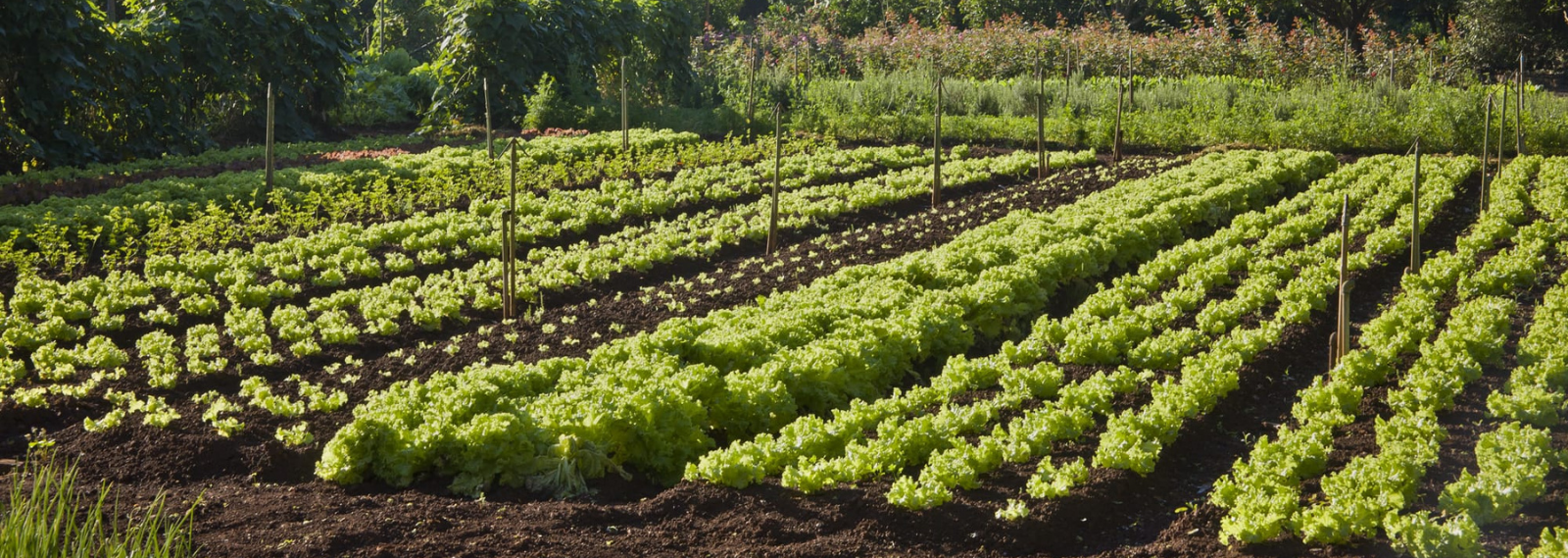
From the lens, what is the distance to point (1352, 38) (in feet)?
110

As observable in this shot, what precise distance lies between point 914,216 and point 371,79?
19462 millimetres

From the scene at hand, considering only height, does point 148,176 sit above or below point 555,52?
below

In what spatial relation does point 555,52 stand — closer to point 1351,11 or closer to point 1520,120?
point 1520,120

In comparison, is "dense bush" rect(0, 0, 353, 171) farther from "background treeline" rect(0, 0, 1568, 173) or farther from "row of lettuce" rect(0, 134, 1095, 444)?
"row of lettuce" rect(0, 134, 1095, 444)

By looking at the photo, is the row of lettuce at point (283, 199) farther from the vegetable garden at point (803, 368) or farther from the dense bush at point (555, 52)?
the dense bush at point (555, 52)

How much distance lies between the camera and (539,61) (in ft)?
88.3

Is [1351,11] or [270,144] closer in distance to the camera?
[270,144]

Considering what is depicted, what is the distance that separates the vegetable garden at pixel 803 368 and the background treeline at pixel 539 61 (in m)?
3.75

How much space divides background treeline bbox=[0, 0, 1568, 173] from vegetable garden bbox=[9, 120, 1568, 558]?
3.75 metres

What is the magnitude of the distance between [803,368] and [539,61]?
65.7ft

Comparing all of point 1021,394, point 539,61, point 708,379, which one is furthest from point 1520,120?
point 539,61

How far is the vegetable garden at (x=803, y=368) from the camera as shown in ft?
21.6

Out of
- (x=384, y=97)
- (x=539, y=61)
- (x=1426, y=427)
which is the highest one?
(x=539, y=61)

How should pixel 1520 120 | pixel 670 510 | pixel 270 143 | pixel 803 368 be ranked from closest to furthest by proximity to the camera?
pixel 670 510
pixel 803 368
pixel 270 143
pixel 1520 120
